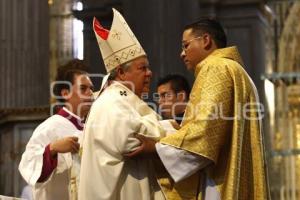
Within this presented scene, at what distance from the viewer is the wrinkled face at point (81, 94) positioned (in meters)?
4.39

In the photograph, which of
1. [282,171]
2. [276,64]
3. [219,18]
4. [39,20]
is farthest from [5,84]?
[276,64]

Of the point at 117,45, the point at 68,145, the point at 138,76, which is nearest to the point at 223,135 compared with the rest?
the point at 138,76

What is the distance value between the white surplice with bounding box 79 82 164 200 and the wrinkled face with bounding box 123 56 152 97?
0.08m

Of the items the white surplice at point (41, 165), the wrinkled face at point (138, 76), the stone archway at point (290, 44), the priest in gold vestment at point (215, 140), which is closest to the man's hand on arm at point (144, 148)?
the priest in gold vestment at point (215, 140)

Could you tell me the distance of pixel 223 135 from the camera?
135 inches

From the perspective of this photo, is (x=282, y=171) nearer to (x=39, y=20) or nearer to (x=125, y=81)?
(x=39, y=20)

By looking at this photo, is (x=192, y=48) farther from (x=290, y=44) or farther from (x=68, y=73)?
(x=290, y=44)

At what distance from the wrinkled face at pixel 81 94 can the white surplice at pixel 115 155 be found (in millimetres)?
875

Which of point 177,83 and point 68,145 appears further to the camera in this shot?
point 177,83

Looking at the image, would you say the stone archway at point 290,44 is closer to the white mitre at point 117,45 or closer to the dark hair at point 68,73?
the dark hair at point 68,73

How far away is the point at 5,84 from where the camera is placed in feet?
23.7

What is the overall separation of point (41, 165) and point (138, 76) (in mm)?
905

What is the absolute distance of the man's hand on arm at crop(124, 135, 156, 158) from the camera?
335cm

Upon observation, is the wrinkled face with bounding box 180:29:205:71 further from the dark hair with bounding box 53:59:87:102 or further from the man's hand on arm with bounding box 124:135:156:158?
the dark hair with bounding box 53:59:87:102
